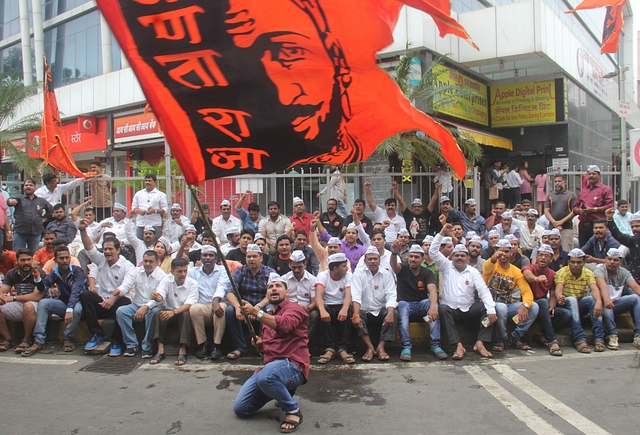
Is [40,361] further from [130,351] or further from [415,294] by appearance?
[415,294]

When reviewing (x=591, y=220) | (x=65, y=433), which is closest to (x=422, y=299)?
(x=591, y=220)

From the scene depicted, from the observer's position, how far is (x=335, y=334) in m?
7.23

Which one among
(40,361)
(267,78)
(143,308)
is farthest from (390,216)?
(267,78)

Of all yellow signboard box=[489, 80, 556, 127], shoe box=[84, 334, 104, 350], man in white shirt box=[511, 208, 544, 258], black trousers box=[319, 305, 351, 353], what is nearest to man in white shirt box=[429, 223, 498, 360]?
black trousers box=[319, 305, 351, 353]

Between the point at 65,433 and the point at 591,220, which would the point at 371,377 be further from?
the point at 591,220

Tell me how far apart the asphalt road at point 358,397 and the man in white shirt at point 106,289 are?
0.42 meters

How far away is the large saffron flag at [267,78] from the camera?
3.62m

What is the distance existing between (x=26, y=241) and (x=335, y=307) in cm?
601

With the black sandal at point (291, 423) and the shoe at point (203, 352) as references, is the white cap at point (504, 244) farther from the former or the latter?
the shoe at point (203, 352)

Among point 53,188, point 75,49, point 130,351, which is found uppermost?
point 75,49

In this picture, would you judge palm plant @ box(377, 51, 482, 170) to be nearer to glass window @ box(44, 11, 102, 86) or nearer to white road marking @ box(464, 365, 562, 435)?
white road marking @ box(464, 365, 562, 435)

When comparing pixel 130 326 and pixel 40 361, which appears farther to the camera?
pixel 130 326

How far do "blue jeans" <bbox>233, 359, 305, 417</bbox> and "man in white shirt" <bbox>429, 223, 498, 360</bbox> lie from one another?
2.80 m

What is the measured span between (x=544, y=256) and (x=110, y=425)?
5.82 meters
